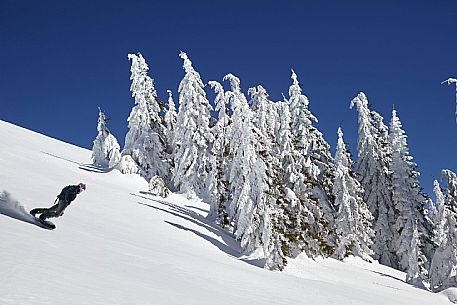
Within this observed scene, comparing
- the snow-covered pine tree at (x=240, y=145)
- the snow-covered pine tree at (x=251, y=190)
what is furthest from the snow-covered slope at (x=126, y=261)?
the snow-covered pine tree at (x=240, y=145)

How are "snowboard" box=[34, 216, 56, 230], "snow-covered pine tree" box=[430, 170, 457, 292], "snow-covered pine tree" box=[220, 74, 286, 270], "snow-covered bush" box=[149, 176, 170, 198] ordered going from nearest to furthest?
"snowboard" box=[34, 216, 56, 230]
"snow-covered pine tree" box=[220, 74, 286, 270]
"snow-covered pine tree" box=[430, 170, 457, 292]
"snow-covered bush" box=[149, 176, 170, 198]

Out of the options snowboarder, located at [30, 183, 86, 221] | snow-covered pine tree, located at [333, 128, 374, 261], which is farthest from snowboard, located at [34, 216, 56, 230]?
snow-covered pine tree, located at [333, 128, 374, 261]

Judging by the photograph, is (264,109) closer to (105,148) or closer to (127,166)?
(127,166)

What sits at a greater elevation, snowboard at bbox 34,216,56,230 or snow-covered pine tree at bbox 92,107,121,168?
snow-covered pine tree at bbox 92,107,121,168

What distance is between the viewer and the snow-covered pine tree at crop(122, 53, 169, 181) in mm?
41531

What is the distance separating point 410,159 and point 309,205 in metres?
14.3

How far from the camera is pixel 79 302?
810 cm

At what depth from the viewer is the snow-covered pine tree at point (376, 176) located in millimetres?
44188

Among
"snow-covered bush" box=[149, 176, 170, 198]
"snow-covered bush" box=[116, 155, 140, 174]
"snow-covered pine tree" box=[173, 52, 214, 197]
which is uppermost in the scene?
"snow-covered pine tree" box=[173, 52, 214, 197]

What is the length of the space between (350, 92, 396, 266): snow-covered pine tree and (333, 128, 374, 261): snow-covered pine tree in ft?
15.1

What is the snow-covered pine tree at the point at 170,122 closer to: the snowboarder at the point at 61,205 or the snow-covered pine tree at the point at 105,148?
the snow-covered pine tree at the point at 105,148

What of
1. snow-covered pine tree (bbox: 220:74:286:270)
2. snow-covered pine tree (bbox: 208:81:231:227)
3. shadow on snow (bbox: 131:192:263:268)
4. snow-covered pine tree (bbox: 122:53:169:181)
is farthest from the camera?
snow-covered pine tree (bbox: 122:53:169:181)

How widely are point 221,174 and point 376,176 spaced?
20.2 meters

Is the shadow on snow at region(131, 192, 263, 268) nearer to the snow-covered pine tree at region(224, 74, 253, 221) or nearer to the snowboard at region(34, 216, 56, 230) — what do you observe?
the snow-covered pine tree at region(224, 74, 253, 221)
